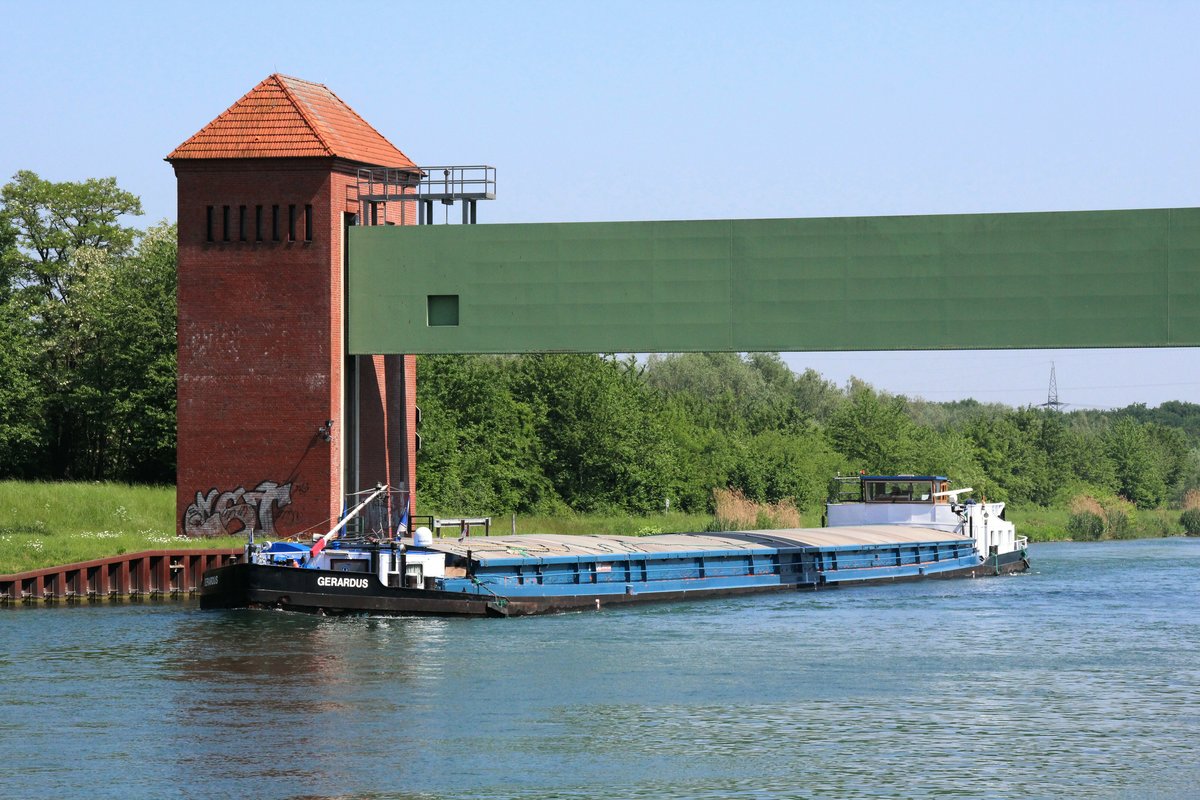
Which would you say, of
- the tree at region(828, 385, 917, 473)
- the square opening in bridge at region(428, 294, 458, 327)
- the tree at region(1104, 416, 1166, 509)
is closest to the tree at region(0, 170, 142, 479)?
the square opening in bridge at region(428, 294, 458, 327)

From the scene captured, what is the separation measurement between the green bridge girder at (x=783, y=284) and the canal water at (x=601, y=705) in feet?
26.3

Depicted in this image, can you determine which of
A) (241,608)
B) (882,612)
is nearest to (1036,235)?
(882,612)

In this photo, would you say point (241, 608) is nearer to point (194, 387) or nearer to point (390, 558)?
point (390, 558)

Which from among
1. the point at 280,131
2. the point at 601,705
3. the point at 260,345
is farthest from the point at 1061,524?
the point at 601,705

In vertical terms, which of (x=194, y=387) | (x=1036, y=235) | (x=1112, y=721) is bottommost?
(x=1112, y=721)

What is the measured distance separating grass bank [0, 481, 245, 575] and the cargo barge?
5.12 metres

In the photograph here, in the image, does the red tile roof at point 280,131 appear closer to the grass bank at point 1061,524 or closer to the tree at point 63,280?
Answer: the tree at point 63,280

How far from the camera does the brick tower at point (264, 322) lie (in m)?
47.2

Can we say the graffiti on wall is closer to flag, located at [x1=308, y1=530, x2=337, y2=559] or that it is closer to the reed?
flag, located at [x1=308, y1=530, x2=337, y2=559]

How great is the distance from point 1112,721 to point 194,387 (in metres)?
29.6

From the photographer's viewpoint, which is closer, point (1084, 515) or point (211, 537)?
point (211, 537)

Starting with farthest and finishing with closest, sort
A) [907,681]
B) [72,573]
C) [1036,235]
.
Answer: [1036,235] → [72,573] → [907,681]

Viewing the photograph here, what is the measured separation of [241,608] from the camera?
3962 centimetres

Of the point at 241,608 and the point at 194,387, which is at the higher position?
the point at 194,387
